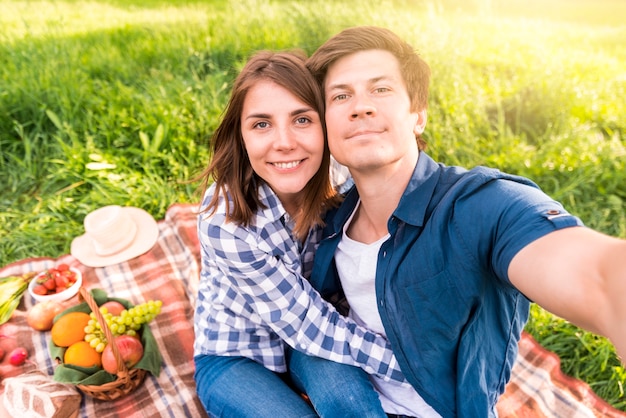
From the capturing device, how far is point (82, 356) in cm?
254

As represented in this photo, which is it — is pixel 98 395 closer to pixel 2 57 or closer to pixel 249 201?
pixel 249 201

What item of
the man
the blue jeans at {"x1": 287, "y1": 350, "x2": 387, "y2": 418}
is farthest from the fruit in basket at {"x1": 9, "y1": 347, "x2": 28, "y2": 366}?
the man

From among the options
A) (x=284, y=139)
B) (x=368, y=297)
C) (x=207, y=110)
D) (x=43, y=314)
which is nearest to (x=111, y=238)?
(x=43, y=314)

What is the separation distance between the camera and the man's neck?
206cm

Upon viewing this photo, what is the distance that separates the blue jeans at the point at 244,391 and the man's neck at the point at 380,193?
0.80 meters

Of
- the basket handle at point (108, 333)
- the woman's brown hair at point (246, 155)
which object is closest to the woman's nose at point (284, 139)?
the woman's brown hair at point (246, 155)

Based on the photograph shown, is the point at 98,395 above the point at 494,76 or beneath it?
beneath

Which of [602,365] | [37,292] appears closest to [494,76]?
[602,365]

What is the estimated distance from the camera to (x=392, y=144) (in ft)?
6.46

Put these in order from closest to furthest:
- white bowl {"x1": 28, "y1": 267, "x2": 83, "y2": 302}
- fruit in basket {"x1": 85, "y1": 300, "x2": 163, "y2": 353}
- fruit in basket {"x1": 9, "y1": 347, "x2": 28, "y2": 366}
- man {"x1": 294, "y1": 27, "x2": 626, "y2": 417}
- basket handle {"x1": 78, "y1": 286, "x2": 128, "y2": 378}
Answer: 1. man {"x1": 294, "y1": 27, "x2": 626, "y2": 417}
2. basket handle {"x1": 78, "y1": 286, "x2": 128, "y2": 378}
3. fruit in basket {"x1": 85, "y1": 300, "x2": 163, "y2": 353}
4. fruit in basket {"x1": 9, "y1": 347, "x2": 28, "y2": 366}
5. white bowl {"x1": 28, "y1": 267, "x2": 83, "y2": 302}

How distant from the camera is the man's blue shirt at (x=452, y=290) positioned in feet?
5.31

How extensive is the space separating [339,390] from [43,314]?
2.02 m

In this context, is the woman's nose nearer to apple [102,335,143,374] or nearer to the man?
the man

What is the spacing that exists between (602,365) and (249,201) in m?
2.39
